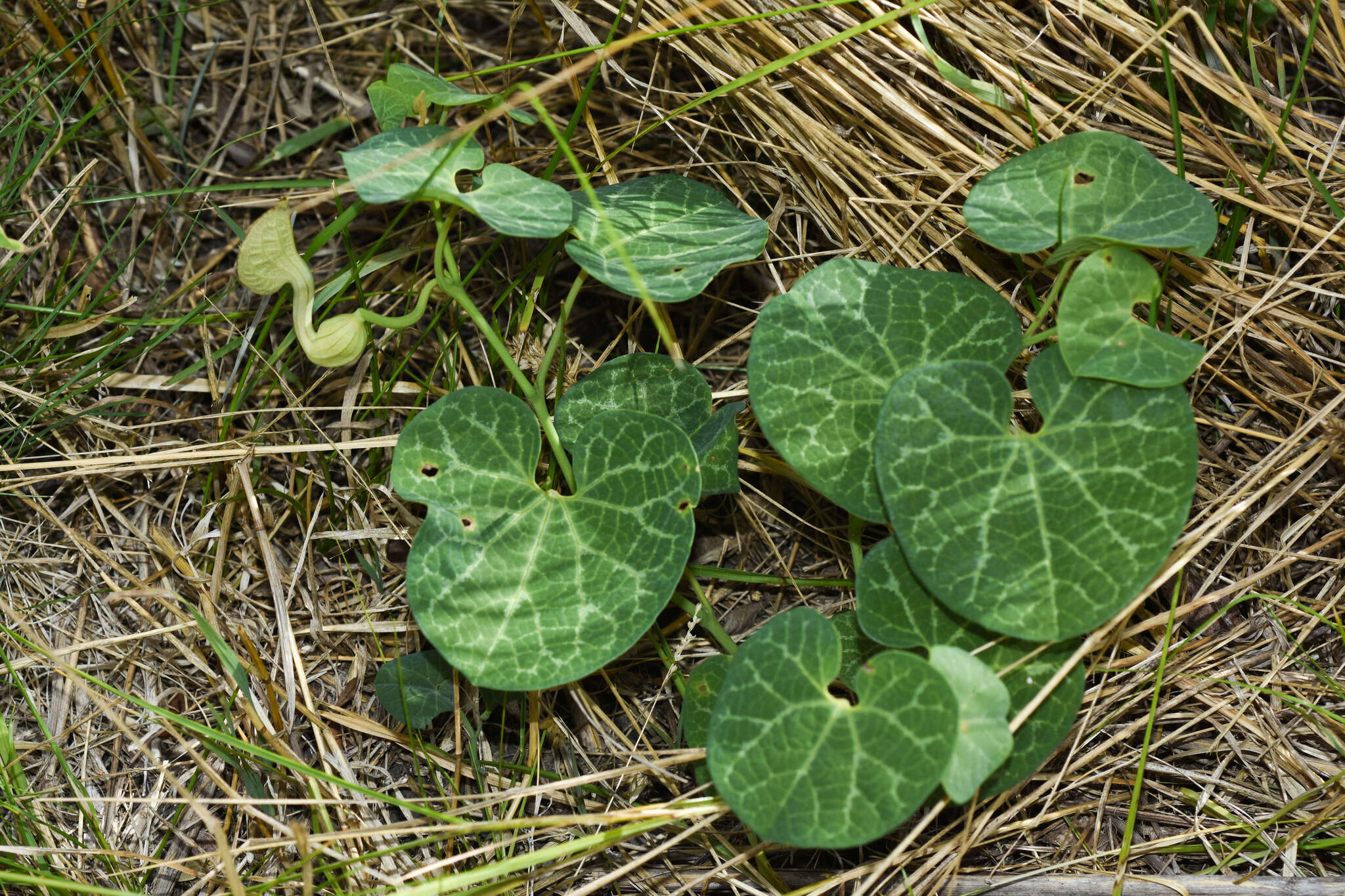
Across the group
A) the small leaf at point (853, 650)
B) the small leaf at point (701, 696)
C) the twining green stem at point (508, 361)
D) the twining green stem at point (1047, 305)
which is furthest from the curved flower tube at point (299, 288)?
the twining green stem at point (1047, 305)

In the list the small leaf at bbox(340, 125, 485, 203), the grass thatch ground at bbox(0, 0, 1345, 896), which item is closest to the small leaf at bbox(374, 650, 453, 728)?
the grass thatch ground at bbox(0, 0, 1345, 896)

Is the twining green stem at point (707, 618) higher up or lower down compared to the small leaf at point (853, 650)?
lower down

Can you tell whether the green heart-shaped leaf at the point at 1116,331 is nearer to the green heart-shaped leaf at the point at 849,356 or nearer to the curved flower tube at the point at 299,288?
the green heart-shaped leaf at the point at 849,356

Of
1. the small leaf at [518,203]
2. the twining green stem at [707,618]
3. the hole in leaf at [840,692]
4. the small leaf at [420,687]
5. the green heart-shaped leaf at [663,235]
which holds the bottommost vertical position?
the small leaf at [420,687]

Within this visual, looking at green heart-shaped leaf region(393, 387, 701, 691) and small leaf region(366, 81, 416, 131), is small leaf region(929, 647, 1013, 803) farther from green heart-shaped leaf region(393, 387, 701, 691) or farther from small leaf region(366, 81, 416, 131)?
small leaf region(366, 81, 416, 131)

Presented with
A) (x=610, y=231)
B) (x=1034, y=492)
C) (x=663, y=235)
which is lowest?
(x=1034, y=492)

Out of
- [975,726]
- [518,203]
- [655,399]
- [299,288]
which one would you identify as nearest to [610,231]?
[518,203]

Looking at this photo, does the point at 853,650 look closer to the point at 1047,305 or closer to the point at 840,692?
the point at 840,692
